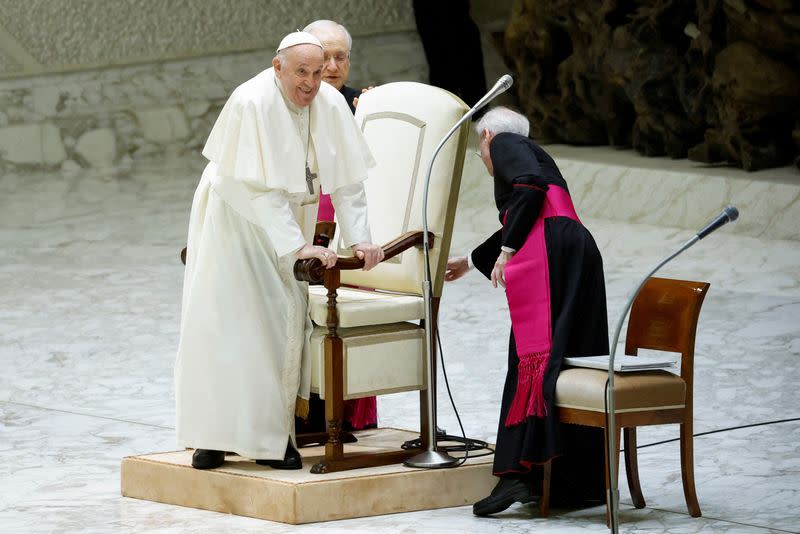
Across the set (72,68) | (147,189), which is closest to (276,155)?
(147,189)

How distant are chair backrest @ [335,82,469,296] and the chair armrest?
0.38 feet

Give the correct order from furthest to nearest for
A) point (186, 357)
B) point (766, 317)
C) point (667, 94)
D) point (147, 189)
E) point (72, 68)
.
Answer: point (72, 68)
point (147, 189)
point (667, 94)
point (766, 317)
point (186, 357)

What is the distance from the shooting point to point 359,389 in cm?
516

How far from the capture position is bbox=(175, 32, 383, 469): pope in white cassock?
5133 millimetres

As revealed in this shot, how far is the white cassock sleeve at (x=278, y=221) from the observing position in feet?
16.6

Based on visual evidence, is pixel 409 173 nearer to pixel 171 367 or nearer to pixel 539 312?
pixel 539 312

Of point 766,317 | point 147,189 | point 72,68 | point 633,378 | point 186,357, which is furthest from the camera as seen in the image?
point 72,68

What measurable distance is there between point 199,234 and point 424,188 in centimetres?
83

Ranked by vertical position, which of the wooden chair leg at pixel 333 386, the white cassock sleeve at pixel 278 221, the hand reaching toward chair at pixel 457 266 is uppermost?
the white cassock sleeve at pixel 278 221

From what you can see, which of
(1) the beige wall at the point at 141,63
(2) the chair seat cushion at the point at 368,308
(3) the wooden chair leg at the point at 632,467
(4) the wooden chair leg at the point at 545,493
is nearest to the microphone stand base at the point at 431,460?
(4) the wooden chair leg at the point at 545,493

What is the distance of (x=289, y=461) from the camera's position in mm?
5199

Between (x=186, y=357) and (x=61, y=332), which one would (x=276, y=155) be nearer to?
(x=186, y=357)

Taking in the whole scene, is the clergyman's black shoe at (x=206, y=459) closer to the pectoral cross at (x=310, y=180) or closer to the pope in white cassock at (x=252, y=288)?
the pope in white cassock at (x=252, y=288)

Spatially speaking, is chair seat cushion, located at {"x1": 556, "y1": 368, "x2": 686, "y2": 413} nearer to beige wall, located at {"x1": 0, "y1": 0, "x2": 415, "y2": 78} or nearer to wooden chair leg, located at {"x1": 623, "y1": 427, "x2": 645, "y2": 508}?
wooden chair leg, located at {"x1": 623, "y1": 427, "x2": 645, "y2": 508}
